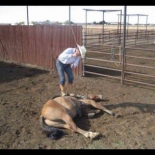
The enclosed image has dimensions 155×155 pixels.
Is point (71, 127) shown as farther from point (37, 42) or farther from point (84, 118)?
point (37, 42)

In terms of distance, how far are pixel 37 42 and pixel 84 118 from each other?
6.44 meters

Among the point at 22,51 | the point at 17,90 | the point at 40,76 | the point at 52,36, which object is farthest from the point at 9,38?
the point at 17,90

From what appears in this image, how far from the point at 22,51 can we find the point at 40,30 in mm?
1887

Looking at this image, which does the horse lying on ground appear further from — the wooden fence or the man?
the wooden fence

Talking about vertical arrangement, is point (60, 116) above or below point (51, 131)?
above

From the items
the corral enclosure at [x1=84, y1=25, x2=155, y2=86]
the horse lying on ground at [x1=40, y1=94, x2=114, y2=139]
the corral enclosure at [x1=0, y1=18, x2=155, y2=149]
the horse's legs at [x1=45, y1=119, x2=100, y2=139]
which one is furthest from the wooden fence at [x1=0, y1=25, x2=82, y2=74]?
the horse's legs at [x1=45, y1=119, x2=100, y2=139]

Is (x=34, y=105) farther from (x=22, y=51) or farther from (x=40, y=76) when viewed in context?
(x=22, y=51)

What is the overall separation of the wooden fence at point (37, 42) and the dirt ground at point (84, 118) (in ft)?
5.01

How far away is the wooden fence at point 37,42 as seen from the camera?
8.84m

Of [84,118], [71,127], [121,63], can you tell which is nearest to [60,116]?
[71,127]

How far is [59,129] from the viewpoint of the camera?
4.30 meters

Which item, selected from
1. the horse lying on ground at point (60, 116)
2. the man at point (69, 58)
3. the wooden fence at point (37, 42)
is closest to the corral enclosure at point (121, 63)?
the wooden fence at point (37, 42)

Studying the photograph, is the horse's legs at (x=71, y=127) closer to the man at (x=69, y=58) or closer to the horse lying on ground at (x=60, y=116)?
the horse lying on ground at (x=60, y=116)

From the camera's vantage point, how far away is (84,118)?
4.95 m
